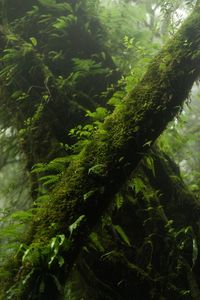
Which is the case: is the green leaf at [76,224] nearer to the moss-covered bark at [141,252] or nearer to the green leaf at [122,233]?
the moss-covered bark at [141,252]

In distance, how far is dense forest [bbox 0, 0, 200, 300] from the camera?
3.64m

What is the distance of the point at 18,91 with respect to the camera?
18.5 ft

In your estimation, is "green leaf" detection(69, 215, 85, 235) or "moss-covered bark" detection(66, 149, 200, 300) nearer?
"green leaf" detection(69, 215, 85, 235)

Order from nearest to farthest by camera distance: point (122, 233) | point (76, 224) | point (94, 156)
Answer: point (76, 224), point (94, 156), point (122, 233)

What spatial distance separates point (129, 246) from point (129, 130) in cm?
166

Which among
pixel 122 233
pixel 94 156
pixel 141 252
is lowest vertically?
pixel 141 252

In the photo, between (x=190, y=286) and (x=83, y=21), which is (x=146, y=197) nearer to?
(x=190, y=286)

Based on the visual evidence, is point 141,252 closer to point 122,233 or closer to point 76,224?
point 122,233

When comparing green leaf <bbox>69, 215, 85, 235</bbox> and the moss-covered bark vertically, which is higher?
green leaf <bbox>69, 215, 85, 235</bbox>

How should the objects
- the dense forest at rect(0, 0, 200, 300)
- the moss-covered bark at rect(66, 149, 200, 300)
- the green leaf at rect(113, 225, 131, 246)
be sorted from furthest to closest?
the moss-covered bark at rect(66, 149, 200, 300)
the green leaf at rect(113, 225, 131, 246)
the dense forest at rect(0, 0, 200, 300)

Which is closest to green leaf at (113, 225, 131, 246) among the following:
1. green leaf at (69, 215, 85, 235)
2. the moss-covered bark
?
the moss-covered bark

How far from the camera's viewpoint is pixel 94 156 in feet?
12.9

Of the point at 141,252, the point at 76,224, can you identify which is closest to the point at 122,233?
the point at 141,252

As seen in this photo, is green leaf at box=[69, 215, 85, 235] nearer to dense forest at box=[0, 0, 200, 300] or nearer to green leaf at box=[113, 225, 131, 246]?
dense forest at box=[0, 0, 200, 300]
